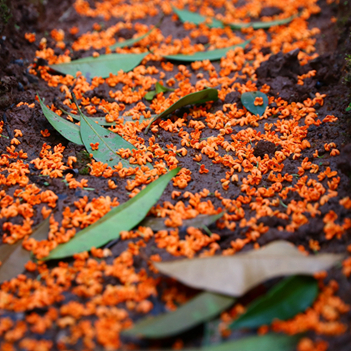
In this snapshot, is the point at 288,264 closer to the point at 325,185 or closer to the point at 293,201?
the point at 293,201

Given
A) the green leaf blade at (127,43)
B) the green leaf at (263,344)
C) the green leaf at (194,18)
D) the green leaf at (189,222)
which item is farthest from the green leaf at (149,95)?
the green leaf at (263,344)

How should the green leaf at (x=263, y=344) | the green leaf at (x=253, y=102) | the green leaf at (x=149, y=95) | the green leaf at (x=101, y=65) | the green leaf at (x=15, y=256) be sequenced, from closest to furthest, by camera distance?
the green leaf at (x=263, y=344) < the green leaf at (x=15, y=256) < the green leaf at (x=253, y=102) < the green leaf at (x=149, y=95) < the green leaf at (x=101, y=65)

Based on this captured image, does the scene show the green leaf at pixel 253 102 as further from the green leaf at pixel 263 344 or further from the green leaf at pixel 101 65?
the green leaf at pixel 263 344

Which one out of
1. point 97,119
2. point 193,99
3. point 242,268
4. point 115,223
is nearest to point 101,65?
point 97,119

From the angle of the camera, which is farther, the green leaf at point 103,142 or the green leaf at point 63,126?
the green leaf at point 63,126

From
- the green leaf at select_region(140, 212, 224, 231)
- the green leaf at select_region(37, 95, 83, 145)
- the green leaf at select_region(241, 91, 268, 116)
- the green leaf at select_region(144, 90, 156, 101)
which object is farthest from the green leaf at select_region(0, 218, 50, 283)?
the green leaf at select_region(241, 91, 268, 116)

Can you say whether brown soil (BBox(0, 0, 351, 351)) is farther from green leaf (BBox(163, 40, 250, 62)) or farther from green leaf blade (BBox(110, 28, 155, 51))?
green leaf (BBox(163, 40, 250, 62))
